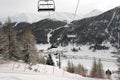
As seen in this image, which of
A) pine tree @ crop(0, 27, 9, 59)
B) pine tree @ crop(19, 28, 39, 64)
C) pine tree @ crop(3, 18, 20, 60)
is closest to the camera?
pine tree @ crop(0, 27, 9, 59)

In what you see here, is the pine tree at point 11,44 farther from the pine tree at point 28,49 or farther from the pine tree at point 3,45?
the pine tree at point 3,45

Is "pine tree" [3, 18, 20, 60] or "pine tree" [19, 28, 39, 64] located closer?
"pine tree" [3, 18, 20, 60]

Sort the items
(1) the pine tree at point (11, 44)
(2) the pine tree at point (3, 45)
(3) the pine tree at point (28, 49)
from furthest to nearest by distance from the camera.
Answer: (3) the pine tree at point (28, 49) < (1) the pine tree at point (11, 44) < (2) the pine tree at point (3, 45)

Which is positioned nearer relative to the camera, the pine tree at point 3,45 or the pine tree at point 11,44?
the pine tree at point 3,45

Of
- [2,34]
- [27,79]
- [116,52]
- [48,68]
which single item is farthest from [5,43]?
[27,79]

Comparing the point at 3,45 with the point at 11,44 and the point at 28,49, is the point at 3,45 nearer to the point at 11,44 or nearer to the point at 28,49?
the point at 11,44

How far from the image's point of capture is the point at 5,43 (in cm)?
5556

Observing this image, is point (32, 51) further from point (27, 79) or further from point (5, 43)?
point (27, 79)

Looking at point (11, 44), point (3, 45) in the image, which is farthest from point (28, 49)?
point (3, 45)

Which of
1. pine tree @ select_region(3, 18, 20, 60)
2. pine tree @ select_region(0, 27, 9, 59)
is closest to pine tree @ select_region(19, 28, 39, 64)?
pine tree @ select_region(3, 18, 20, 60)

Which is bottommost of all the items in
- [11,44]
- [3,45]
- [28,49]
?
[28,49]

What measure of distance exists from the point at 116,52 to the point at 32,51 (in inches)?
817

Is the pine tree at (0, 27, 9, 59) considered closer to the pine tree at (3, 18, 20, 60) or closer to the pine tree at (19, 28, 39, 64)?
the pine tree at (3, 18, 20, 60)

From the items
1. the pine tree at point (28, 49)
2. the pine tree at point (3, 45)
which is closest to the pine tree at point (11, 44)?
the pine tree at point (28, 49)
